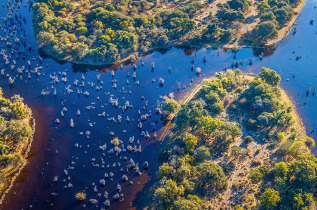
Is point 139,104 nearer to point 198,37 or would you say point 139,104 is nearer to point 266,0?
point 198,37

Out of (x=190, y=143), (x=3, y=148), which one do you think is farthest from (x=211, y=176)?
(x=3, y=148)

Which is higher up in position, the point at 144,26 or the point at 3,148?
the point at 144,26

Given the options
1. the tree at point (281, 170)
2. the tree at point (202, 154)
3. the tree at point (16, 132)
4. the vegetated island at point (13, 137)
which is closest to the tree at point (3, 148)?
the vegetated island at point (13, 137)

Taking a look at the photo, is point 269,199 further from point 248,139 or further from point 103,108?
Answer: point 103,108

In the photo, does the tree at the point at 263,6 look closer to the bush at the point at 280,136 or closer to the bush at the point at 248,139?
the bush at the point at 280,136

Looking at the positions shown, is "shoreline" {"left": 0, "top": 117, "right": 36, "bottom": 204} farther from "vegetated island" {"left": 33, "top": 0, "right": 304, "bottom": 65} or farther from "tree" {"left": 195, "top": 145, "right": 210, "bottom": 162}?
"tree" {"left": 195, "top": 145, "right": 210, "bottom": 162}
